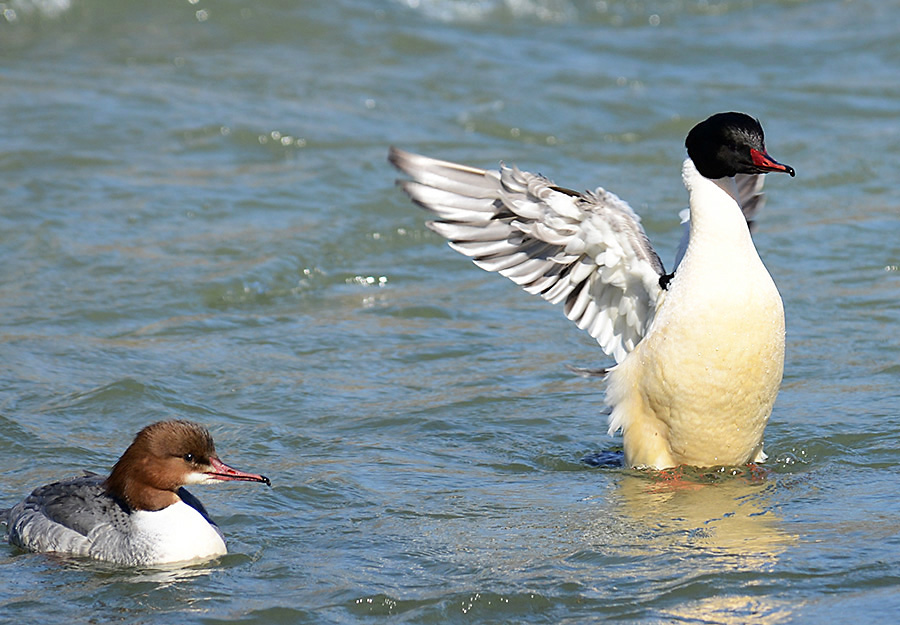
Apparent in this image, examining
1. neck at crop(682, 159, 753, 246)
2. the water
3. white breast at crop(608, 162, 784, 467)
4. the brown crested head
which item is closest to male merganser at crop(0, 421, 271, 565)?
the brown crested head

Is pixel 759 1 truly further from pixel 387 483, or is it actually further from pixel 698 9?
pixel 387 483

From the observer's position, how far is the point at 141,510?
6.05m

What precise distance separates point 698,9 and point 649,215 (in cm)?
964

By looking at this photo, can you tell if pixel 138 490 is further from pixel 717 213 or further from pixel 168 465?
pixel 717 213

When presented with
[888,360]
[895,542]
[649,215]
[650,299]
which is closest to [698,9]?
[649,215]

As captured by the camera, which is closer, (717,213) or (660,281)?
(717,213)

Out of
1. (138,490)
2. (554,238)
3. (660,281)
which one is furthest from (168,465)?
(660,281)

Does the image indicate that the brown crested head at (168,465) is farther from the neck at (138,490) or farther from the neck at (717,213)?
the neck at (717,213)

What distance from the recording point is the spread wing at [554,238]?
22.0 ft

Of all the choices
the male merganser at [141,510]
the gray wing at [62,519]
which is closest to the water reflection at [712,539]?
the male merganser at [141,510]

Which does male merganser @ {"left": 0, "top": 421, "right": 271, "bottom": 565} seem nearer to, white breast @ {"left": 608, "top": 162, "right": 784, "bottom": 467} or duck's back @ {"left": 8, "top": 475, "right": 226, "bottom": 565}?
duck's back @ {"left": 8, "top": 475, "right": 226, "bottom": 565}

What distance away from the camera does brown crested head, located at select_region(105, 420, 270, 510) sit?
6.01m

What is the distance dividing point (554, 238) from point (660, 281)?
0.57m

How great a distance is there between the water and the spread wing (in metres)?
0.86
